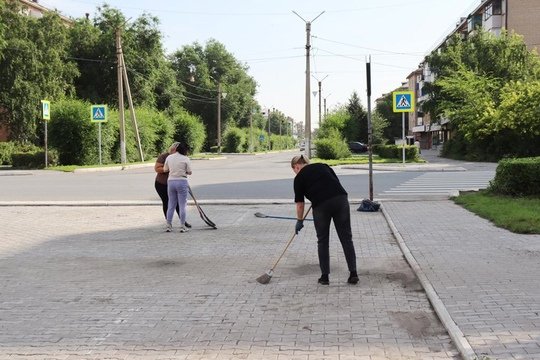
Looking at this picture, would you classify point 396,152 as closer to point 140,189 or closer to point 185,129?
point 140,189

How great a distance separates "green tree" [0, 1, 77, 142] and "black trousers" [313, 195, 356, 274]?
4020cm

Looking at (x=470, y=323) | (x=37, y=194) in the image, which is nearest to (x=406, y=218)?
(x=470, y=323)

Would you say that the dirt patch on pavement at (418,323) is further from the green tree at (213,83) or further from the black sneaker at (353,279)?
the green tree at (213,83)

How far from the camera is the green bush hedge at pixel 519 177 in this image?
1330cm

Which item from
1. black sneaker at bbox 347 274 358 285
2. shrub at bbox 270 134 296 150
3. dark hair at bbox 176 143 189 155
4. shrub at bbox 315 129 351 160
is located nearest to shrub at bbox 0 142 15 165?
shrub at bbox 315 129 351 160

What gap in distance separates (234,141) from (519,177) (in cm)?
6296

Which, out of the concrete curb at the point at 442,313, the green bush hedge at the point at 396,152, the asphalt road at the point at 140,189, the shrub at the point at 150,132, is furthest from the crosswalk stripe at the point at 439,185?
the shrub at the point at 150,132

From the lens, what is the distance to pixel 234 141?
75.4 m

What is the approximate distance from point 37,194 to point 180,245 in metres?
10.4

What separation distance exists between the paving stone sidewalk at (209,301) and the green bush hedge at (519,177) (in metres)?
5.44

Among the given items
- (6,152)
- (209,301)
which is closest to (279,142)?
(6,152)

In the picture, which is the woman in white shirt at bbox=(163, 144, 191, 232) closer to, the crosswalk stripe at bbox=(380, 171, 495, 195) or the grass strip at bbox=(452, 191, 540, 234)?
the grass strip at bbox=(452, 191, 540, 234)

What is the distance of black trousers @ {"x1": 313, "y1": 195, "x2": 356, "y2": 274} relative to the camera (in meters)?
6.36

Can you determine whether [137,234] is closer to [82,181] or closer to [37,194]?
[37,194]
